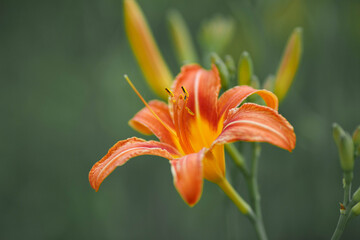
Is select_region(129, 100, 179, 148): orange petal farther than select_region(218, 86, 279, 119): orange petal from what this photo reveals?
Yes

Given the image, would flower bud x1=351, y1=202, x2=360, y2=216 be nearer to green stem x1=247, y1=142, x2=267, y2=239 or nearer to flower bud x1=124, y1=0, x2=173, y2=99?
green stem x1=247, y1=142, x2=267, y2=239

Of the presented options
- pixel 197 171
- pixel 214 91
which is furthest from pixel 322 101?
pixel 197 171

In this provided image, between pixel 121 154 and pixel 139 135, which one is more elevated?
pixel 121 154

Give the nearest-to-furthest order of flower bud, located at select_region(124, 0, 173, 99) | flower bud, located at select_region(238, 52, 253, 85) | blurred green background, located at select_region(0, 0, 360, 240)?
1. flower bud, located at select_region(238, 52, 253, 85)
2. flower bud, located at select_region(124, 0, 173, 99)
3. blurred green background, located at select_region(0, 0, 360, 240)

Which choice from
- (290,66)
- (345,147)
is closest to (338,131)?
(345,147)

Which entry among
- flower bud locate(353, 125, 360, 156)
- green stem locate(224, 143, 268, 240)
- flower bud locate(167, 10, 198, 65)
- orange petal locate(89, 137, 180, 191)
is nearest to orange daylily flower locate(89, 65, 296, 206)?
orange petal locate(89, 137, 180, 191)

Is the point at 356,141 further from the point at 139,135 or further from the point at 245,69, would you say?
the point at 139,135

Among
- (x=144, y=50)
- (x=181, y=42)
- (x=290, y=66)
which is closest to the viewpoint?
(x=290, y=66)
